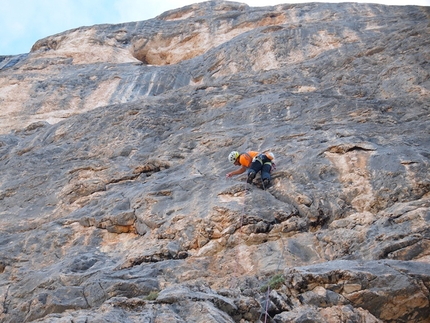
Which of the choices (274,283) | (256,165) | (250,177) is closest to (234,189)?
(250,177)

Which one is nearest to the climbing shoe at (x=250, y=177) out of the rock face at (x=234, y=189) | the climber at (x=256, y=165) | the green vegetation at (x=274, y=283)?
the climber at (x=256, y=165)

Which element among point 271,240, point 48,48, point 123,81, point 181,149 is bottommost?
point 271,240

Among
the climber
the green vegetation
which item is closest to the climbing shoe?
the climber

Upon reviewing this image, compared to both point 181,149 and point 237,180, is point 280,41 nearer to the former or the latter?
point 181,149

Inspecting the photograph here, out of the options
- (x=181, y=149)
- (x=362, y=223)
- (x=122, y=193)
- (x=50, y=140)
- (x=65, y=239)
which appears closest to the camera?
(x=362, y=223)

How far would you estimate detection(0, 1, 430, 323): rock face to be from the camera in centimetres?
637

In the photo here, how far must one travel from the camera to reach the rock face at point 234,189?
637 centimetres

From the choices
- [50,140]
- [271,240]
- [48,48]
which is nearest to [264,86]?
[50,140]

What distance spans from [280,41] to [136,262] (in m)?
14.1

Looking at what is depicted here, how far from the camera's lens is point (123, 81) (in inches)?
828

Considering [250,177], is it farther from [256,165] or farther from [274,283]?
[274,283]

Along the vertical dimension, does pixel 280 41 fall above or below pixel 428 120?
above

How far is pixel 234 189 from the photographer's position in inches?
392

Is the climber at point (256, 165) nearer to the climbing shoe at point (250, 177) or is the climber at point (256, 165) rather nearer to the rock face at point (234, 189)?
the climbing shoe at point (250, 177)
